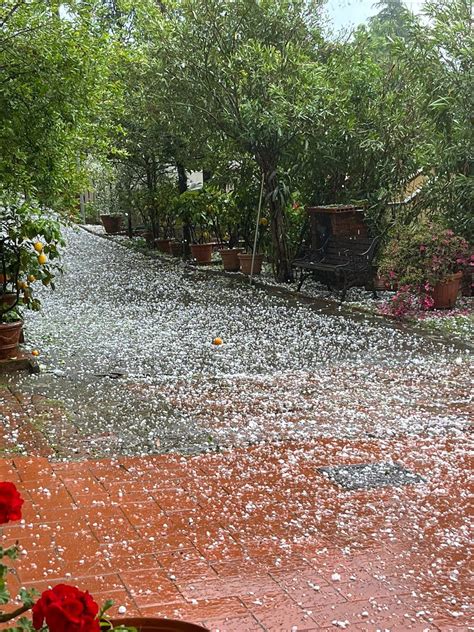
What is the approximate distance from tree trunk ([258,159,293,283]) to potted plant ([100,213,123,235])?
9.27 meters

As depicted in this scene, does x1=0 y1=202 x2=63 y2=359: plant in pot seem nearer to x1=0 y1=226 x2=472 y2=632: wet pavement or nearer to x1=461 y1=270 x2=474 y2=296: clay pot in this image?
x1=0 y1=226 x2=472 y2=632: wet pavement

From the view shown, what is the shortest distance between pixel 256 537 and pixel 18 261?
3.69 metres

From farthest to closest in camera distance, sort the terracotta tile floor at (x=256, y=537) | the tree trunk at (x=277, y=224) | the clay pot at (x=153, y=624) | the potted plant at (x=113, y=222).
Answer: the potted plant at (x=113, y=222) < the tree trunk at (x=277, y=224) < the terracotta tile floor at (x=256, y=537) < the clay pot at (x=153, y=624)

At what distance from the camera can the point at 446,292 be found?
26.0ft

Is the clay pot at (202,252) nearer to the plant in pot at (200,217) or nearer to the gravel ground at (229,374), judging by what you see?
the plant in pot at (200,217)

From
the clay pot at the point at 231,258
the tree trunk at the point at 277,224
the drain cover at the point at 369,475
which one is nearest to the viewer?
the drain cover at the point at 369,475

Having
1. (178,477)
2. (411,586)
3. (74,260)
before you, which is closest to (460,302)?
(178,477)

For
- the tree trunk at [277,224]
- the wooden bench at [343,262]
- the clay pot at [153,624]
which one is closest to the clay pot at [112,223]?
the tree trunk at [277,224]

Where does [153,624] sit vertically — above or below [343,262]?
below

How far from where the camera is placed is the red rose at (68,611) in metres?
1.15

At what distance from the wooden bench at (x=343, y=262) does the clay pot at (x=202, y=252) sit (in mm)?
3367

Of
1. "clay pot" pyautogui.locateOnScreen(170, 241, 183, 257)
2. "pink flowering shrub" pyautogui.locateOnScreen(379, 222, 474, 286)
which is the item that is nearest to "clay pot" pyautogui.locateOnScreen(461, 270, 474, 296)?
"pink flowering shrub" pyautogui.locateOnScreen(379, 222, 474, 286)

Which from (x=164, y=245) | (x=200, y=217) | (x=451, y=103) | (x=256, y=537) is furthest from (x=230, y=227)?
(x=256, y=537)

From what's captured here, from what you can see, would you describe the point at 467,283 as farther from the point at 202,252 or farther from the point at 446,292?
the point at 202,252
